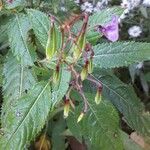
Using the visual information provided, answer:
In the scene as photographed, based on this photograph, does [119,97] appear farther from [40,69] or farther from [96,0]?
[96,0]

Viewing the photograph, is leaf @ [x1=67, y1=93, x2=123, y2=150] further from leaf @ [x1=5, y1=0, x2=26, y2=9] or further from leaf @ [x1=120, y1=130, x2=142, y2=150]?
leaf @ [x1=120, y1=130, x2=142, y2=150]

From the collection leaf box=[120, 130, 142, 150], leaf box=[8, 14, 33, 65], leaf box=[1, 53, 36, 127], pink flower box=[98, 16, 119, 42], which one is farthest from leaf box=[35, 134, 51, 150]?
pink flower box=[98, 16, 119, 42]

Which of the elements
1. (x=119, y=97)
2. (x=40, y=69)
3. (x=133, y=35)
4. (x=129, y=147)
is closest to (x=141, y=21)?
(x=133, y=35)

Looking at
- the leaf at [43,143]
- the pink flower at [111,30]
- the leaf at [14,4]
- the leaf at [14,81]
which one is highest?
the leaf at [14,4]

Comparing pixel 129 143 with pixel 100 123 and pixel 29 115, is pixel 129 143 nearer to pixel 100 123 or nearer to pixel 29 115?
pixel 100 123

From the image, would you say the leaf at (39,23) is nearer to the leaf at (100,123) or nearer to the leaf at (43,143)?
the leaf at (100,123)

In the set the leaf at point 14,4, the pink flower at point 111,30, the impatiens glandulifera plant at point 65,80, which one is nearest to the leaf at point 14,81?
the impatiens glandulifera plant at point 65,80

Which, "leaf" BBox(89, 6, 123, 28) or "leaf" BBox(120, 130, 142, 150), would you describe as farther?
"leaf" BBox(120, 130, 142, 150)

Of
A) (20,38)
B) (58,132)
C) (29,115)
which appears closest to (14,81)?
(20,38)
